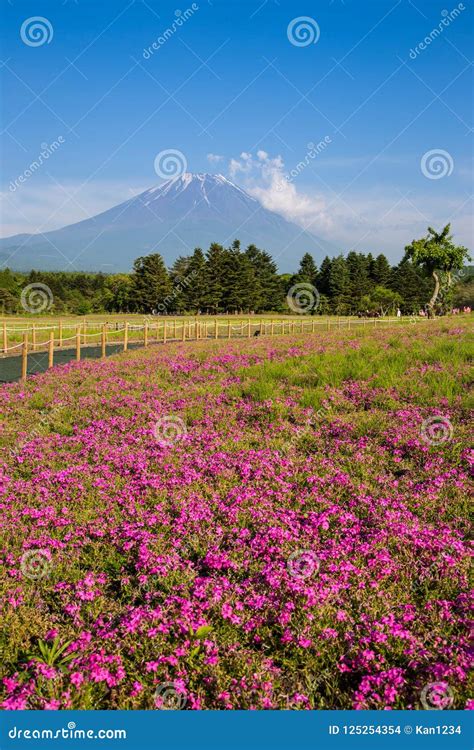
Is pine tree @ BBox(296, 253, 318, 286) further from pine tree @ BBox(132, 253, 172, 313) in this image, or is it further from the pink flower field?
the pink flower field

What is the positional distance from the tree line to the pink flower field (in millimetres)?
83424

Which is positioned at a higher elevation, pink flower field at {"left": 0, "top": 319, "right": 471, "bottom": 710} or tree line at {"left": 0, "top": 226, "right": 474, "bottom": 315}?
tree line at {"left": 0, "top": 226, "right": 474, "bottom": 315}

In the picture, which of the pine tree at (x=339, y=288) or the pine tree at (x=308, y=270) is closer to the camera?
the pine tree at (x=339, y=288)

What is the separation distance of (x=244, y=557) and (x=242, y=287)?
99.7m

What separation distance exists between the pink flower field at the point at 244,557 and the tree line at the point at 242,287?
83424 millimetres

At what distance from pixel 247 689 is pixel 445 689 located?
1332 millimetres

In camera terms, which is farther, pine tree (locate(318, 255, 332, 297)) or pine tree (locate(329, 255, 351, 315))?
pine tree (locate(318, 255, 332, 297))

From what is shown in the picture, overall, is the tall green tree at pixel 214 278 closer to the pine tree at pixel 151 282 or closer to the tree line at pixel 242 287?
the tree line at pixel 242 287

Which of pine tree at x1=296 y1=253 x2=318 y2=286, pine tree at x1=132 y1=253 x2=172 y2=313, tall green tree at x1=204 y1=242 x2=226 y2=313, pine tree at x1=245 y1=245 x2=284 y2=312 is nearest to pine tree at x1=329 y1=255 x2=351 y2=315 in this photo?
pine tree at x1=296 y1=253 x2=318 y2=286

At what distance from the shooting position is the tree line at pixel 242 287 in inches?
3861

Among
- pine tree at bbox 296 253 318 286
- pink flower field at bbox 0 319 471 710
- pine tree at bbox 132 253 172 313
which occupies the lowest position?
pink flower field at bbox 0 319 471 710

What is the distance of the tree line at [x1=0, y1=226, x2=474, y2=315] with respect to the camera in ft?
322

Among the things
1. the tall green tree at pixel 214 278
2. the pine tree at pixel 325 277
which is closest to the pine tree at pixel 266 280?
the pine tree at pixel 325 277

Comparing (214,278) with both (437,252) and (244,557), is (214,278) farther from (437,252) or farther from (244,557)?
(244,557)
